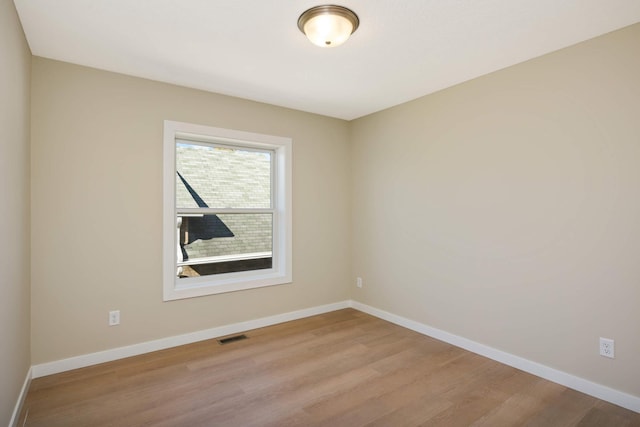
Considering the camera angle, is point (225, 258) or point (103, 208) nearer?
point (103, 208)

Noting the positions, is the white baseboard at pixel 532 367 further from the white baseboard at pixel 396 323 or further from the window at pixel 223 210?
the window at pixel 223 210

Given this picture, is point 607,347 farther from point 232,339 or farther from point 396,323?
point 232,339

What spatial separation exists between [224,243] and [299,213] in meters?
0.93

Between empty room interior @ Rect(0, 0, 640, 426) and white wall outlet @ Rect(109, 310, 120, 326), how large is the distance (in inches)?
0.6

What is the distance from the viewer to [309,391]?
2369mm

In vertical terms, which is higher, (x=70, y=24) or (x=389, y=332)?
(x=70, y=24)

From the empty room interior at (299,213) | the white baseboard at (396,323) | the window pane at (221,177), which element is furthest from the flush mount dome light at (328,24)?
the white baseboard at (396,323)

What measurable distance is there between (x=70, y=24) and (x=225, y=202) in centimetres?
191

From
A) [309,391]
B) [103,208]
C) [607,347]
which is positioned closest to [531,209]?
[607,347]

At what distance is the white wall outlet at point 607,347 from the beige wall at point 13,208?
3.56 m

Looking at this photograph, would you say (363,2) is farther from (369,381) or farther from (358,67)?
(369,381)

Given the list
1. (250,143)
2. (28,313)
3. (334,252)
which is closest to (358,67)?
(250,143)

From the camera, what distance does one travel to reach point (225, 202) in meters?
3.60

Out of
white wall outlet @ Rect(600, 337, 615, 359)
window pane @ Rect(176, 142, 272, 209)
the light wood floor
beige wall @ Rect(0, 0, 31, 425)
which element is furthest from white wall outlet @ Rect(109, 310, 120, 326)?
white wall outlet @ Rect(600, 337, 615, 359)
